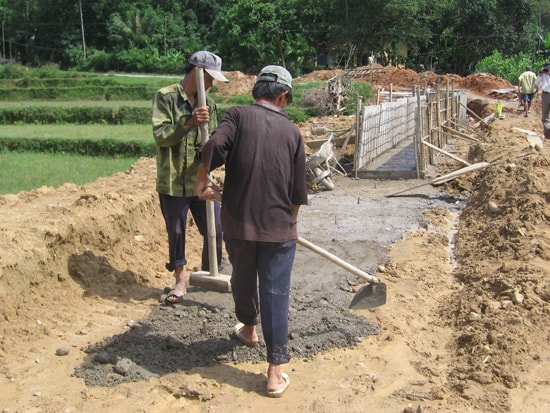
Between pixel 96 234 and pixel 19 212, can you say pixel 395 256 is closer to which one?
pixel 96 234

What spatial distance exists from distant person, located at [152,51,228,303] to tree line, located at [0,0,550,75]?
33.6 metres

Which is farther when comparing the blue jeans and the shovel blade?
the shovel blade

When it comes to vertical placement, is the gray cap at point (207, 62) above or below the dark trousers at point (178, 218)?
above

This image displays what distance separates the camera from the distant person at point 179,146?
462 centimetres

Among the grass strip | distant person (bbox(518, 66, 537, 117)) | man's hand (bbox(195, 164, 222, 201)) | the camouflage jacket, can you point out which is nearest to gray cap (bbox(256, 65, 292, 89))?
man's hand (bbox(195, 164, 222, 201))

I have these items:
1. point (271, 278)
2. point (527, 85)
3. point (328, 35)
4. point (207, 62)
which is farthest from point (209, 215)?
point (328, 35)

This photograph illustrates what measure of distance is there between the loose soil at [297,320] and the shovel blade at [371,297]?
24 cm

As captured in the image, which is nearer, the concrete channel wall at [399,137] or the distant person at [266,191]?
the distant person at [266,191]

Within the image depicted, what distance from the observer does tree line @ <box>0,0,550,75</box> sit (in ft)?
125

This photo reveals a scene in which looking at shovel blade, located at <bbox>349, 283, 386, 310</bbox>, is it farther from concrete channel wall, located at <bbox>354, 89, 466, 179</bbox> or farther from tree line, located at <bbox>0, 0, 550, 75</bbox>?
tree line, located at <bbox>0, 0, 550, 75</bbox>

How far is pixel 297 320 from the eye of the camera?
4.60 meters

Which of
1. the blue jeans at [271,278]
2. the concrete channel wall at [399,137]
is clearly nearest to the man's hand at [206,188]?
the blue jeans at [271,278]

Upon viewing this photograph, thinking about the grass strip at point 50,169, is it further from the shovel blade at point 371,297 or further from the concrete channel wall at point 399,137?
the shovel blade at point 371,297

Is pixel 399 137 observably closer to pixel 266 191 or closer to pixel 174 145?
pixel 174 145
